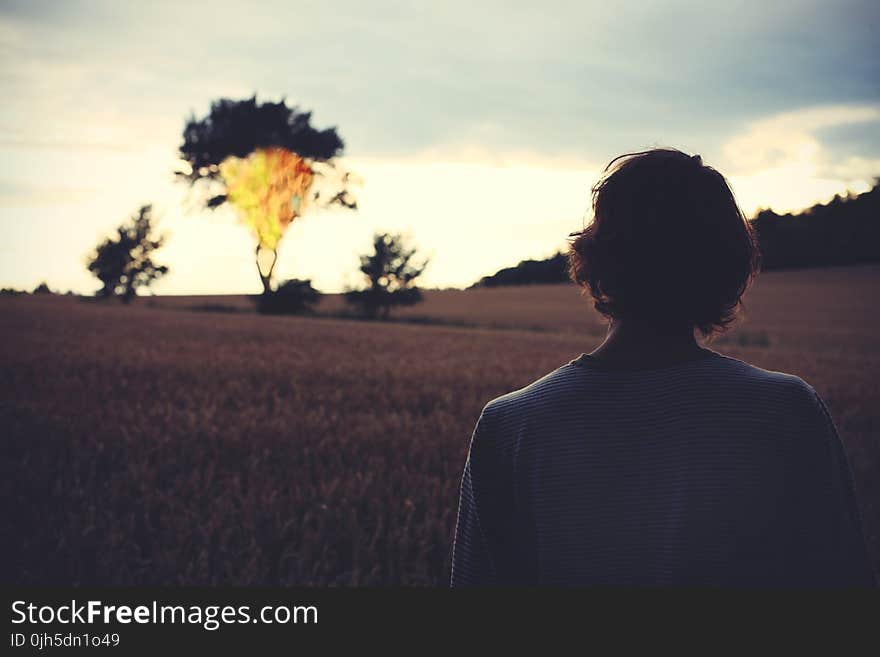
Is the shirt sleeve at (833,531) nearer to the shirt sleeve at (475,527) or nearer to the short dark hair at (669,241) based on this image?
the short dark hair at (669,241)

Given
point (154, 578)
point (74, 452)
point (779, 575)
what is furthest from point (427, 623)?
point (74, 452)

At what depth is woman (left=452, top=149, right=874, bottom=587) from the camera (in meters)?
1.26

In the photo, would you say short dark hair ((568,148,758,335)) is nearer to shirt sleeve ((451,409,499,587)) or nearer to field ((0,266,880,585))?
field ((0,266,880,585))

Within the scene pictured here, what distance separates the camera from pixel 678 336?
55.3 inches

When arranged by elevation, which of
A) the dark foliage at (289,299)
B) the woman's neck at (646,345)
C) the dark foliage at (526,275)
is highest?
the dark foliage at (526,275)

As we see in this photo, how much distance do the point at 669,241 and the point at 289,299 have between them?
4616 centimetres

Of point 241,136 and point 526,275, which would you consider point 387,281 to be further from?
point 526,275

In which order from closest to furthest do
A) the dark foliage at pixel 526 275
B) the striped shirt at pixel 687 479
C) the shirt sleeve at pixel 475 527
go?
the striped shirt at pixel 687 479, the shirt sleeve at pixel 475 527, the dark foliage at pixel 526 275

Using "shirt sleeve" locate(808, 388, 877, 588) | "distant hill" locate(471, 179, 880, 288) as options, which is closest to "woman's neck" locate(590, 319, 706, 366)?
"shirt sleeve" locate(808, 388, 877, 588)

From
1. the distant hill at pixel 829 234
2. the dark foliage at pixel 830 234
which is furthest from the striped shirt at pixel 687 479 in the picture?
the dark foliage at pixel 830 234

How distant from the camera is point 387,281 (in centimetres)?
4838

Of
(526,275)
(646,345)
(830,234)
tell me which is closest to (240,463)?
(646,345)

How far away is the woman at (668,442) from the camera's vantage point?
1.26 m

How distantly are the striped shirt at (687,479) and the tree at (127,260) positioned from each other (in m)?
73.6
